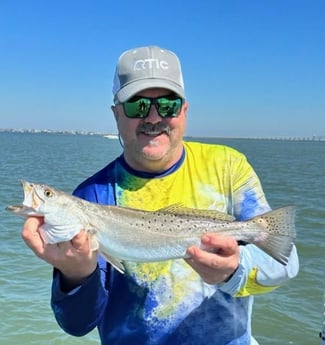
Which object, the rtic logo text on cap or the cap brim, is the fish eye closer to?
the cap brim

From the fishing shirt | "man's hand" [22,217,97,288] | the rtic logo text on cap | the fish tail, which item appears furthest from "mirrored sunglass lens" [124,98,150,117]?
the fish tail

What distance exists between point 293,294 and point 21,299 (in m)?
5.56

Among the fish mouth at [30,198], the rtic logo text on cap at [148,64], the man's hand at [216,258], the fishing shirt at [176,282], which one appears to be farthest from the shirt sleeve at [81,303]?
the rtic logo text on cap at [148,64]

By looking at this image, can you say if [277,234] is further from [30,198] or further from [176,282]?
[30,198]

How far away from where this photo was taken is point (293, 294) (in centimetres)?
1088

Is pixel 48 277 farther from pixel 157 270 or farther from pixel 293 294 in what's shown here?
pixel 157 270

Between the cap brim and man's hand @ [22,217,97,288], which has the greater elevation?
the cap brim

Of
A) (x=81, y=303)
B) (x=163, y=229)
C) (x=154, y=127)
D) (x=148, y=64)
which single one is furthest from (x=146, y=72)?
(x=81, y=303)

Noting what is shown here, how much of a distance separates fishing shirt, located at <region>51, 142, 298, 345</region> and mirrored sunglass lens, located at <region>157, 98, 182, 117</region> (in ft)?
1.02

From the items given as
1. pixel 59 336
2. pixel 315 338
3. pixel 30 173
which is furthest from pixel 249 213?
pixel 30 173

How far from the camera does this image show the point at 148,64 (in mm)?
3340

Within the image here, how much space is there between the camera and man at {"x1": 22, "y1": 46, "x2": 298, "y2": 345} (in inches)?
120

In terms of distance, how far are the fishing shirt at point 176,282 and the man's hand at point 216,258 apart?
10 cm

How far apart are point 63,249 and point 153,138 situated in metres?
0.92
